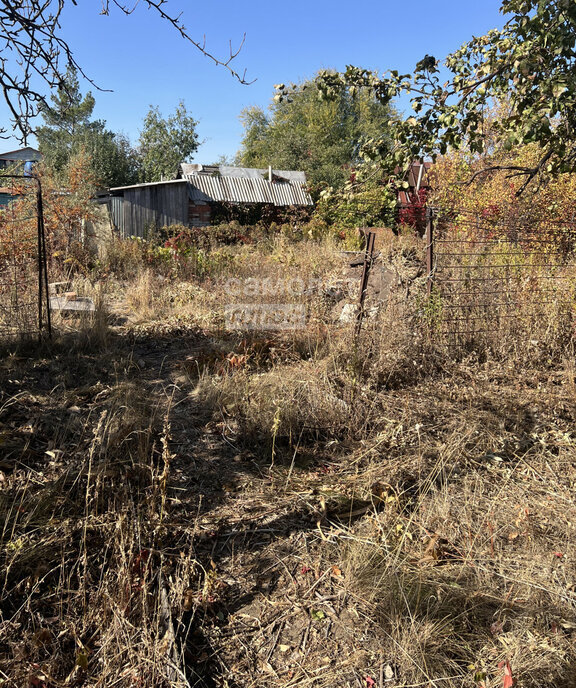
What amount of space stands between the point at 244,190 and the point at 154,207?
3803 mm

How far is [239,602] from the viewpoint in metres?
2.33

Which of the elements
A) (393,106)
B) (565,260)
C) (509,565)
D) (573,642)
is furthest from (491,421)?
(393,106)

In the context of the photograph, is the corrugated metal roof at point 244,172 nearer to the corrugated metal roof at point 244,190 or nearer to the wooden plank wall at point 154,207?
the corrugated metal roof at point 244,190

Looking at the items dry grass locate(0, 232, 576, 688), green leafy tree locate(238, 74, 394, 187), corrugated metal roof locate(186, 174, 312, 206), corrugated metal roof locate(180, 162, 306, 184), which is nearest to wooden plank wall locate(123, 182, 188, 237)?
corrugated metal roof locate(186, 174, 312, 206)

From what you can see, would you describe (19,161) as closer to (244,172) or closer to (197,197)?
(197,197)

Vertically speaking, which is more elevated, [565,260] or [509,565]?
[565,260]

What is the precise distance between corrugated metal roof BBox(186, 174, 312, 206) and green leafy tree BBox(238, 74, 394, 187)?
19.9 ft

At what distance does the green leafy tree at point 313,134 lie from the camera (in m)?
30.4

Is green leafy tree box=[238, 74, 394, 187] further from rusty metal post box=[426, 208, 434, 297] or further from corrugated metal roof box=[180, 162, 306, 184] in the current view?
rusty metal post box=[426, 208, 434, 297]

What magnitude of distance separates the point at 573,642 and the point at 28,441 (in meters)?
3.09

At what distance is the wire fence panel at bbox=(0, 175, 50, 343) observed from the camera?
5.38 m

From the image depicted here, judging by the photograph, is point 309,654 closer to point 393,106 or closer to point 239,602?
point 239,602

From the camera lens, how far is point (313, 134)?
32.3m

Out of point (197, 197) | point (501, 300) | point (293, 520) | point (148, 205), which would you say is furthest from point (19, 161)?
point (293, 520)
